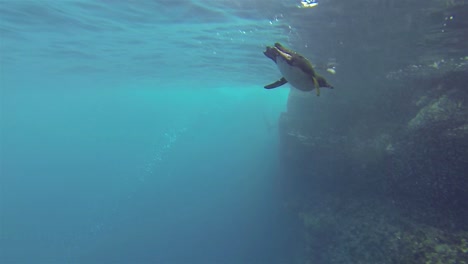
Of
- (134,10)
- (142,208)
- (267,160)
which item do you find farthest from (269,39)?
(142,208)

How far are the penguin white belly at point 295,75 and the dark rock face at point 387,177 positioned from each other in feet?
29.7

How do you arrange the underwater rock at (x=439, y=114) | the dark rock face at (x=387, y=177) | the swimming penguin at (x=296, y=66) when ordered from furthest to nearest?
the underwater rock at (x=439, y=114), the dark rock face at (x=387, y=177), the swimming penguin at (x=296, y=66)

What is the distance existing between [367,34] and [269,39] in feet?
16.9

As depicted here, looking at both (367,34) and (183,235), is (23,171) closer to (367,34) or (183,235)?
(183,235)

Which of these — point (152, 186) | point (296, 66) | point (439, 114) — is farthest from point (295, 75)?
point (152, 186)

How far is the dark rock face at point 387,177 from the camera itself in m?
10.5

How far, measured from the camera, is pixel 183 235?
2900 centimetres

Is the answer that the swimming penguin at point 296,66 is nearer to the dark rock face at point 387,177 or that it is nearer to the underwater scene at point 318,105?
the underwater scene at point 318,105

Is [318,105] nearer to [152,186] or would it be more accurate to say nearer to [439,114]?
[439,114]

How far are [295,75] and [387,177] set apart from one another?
41.7 ft

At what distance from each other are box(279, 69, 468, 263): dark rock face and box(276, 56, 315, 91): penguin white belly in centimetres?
907

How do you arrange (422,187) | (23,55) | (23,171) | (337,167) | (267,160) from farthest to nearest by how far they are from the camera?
(23,171) < (267,160) < (23,55) < (337,167) < (422,187)

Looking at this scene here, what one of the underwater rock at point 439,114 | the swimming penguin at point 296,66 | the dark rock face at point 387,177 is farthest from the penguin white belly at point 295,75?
the underwater rock at point 439,114

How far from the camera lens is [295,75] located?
8.21ft
